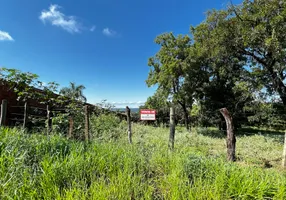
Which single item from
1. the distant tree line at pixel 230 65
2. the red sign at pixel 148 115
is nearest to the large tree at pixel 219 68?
the distant tree line at pixel 230 65

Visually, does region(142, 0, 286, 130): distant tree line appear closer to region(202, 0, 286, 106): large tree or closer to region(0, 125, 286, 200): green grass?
region(202, 0, 286, 106): large tree

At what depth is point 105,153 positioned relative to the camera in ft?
9.02

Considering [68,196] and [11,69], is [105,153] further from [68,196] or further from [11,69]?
[11,69]

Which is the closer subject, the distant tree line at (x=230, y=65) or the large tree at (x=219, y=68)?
the distant tree line at (x=230, y=65)

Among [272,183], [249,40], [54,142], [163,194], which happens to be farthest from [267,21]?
[54,142]

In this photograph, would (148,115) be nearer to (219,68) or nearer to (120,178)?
(120,178)

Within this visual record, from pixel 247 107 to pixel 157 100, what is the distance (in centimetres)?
641

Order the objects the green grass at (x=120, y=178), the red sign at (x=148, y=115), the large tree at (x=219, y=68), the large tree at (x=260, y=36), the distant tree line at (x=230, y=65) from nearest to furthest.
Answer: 1. the green grass at (x=120, y=178)
2. the red sign at (x=148, y=115)
3. the large tree at (x=260, y=36)
4. the distant tree line at (x=230, y=65)
5. the large tree at (x=219, y=68)

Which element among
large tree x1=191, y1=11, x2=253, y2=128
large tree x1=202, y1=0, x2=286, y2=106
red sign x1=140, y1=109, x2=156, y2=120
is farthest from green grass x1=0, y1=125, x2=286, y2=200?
large tree x1=191, y1=11, x2=253, y2=128

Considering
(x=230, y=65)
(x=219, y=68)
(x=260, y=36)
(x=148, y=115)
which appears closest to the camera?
(x=148, y=115)

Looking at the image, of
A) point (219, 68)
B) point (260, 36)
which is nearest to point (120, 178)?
point (260, 36)

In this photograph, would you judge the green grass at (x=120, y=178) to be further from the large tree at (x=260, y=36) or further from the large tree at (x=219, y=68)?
the large tree at (x=219, y=68)

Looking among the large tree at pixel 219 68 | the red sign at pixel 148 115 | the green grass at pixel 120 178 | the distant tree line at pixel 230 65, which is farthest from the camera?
the large tree at pixel 219 68

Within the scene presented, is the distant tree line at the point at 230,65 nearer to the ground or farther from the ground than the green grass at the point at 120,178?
farther from the ground
